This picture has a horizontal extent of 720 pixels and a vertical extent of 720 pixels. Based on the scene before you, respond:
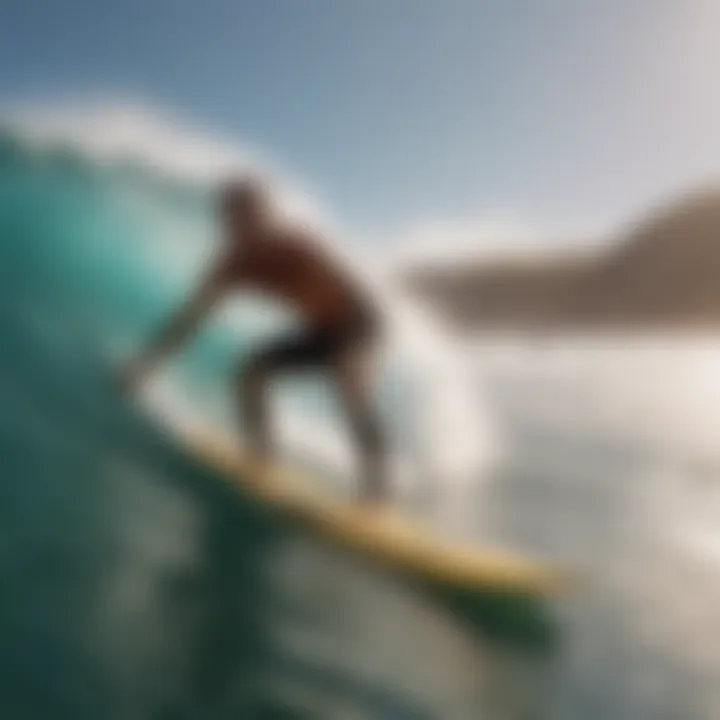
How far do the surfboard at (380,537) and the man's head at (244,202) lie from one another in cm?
25

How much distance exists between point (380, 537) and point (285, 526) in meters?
0.11

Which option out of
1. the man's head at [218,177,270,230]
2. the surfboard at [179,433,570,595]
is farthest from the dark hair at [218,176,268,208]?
the surfboard at [179,433,570,595]

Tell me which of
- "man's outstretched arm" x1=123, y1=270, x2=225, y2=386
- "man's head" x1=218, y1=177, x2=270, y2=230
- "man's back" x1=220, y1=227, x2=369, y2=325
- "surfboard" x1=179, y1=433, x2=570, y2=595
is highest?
"man's head" x1=218, y1=177, x2=270, y2=230

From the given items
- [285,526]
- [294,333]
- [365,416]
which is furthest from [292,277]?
[285,526]

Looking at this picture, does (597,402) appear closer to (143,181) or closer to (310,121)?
(310,121)

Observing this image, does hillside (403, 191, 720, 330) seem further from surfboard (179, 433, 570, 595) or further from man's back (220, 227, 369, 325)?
surfboard (179, 433, 570, 595)

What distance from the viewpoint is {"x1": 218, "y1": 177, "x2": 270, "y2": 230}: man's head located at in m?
1.56

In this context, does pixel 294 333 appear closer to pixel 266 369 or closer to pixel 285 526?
pixel 266 369

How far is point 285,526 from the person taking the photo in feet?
5.01

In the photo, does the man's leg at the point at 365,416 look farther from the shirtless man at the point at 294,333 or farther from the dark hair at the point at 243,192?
the dark hair at the point at 243,192

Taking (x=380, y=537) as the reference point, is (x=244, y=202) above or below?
above

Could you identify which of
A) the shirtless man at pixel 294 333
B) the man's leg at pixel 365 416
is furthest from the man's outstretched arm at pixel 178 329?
the man's leg at pixel 365 416

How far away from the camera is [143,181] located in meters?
1.60

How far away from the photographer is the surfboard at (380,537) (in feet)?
4.90
